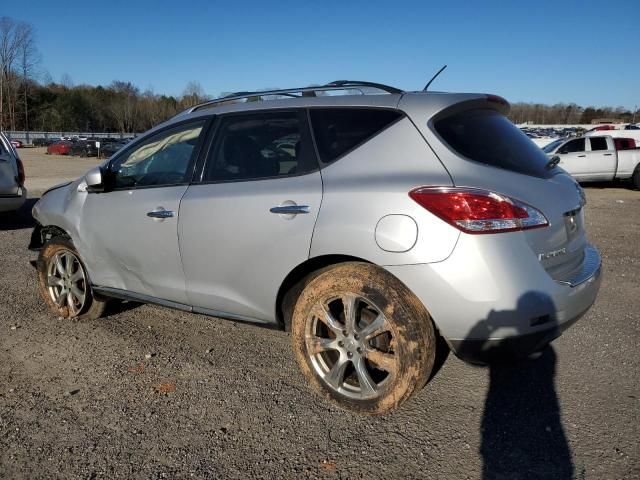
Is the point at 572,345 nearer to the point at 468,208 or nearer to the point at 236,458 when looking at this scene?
the point at 468,208

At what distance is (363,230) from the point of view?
266cm

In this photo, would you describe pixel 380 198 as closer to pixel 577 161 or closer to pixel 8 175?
pixel 8 175

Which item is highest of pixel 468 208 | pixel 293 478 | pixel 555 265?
pixel 468 208

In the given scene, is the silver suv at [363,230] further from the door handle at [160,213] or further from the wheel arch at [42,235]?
the wheel arch at [42,235]

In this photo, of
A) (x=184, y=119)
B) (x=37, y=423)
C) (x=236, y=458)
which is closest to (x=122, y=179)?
(x=184, y=119)

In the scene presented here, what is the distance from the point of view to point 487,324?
Result: 248cm

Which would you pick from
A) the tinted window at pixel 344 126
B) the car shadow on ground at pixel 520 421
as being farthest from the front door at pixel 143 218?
the car shadow on ground at pixel 520 421

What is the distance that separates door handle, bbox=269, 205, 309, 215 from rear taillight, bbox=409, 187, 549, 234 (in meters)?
0.63

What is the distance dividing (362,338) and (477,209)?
2.96 feet

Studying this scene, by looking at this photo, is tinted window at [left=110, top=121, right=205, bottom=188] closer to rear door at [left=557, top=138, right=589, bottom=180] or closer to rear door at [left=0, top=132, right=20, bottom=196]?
rear door at [left=0, top=132, right=20, bottom=196]

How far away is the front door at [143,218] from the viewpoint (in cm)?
349

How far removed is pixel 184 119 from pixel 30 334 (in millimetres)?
2089

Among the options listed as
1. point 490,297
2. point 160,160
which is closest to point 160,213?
point 160,160

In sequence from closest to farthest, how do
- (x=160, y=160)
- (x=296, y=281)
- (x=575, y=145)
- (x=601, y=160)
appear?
(x=296, y=281)
(x=160, y=160)
(x=601, y=160)
(x=575, y=145)
